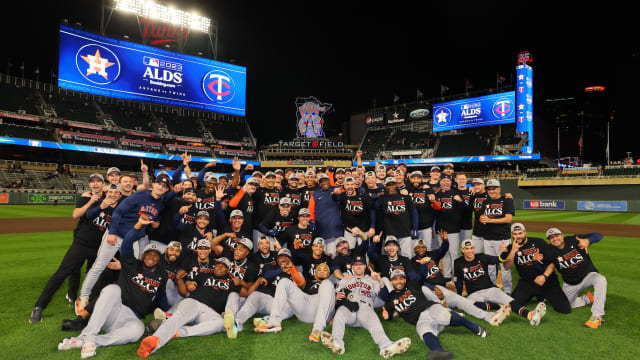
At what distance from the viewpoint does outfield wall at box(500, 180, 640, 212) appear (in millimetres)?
35628

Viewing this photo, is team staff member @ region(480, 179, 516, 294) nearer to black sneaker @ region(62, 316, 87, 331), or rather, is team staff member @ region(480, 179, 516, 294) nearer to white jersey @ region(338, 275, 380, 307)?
white jersey @ region(338, 275, 380, 307)

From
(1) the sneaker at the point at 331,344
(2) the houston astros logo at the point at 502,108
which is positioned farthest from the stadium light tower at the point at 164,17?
(1) the sneaker at the point at 331,344

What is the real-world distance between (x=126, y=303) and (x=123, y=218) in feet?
6.34

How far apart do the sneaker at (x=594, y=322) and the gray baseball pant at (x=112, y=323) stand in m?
7.24

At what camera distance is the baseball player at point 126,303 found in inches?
188

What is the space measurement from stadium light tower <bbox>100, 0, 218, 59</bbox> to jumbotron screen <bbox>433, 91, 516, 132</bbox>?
38.8 m

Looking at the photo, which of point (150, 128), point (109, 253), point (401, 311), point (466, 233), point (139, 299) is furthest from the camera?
point (150, 128)

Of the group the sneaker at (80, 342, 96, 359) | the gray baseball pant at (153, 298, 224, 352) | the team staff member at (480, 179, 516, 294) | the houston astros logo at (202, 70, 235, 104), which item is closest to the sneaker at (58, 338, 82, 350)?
the sneaker at (80, 342, 96, 359)

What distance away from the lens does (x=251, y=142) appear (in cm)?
6106

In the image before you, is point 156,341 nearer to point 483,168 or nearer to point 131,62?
point 131,62

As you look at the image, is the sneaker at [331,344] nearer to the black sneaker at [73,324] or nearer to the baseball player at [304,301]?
the baseball player at [304,301]

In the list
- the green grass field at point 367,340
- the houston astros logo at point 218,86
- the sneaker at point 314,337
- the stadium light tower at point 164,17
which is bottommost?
the green grass field at point 367,340

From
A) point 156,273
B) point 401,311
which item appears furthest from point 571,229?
point 156,273

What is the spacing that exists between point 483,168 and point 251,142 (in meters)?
39.4
